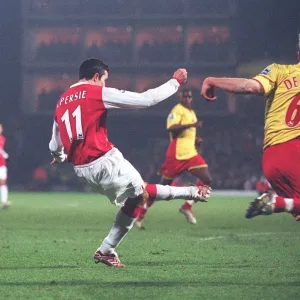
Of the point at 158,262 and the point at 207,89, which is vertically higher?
the point at 207,89

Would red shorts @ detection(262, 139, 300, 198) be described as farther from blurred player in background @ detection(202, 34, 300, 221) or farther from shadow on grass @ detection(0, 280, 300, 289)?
shadow on grass @ detection(0, 280, 300, 289)

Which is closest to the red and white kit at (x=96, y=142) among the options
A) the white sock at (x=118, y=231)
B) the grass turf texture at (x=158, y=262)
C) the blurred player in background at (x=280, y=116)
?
the white sock at (x=118, y=231)

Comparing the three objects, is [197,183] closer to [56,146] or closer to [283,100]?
[56,146]

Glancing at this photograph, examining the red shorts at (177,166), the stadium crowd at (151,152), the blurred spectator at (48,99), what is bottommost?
the stadium crowd at (151,152)

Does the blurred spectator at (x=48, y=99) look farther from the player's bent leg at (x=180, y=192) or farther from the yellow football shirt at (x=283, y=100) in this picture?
the yellow football shirt at (x=283, y=100)

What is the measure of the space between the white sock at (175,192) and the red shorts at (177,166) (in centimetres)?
748

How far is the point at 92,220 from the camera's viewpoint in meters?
17.8

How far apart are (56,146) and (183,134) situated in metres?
7.37

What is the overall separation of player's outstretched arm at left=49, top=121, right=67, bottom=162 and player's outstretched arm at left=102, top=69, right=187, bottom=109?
950mm

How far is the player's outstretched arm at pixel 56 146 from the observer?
30.2 ft

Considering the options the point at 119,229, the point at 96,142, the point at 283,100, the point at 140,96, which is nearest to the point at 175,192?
the point at 119,229

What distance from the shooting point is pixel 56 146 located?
930 cm

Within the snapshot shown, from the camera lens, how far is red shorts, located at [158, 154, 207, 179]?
1627 cm

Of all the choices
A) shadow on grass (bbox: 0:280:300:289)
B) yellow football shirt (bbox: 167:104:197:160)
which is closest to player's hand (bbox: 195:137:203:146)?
yellow football shirt (bbox: 167:104:197:160)
